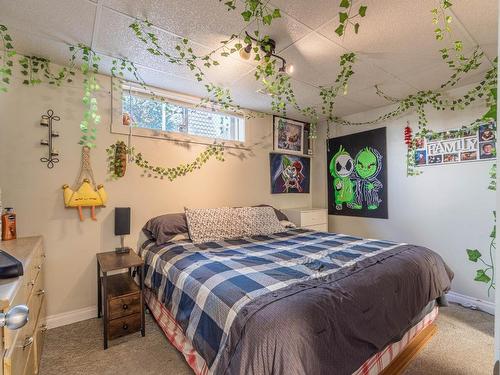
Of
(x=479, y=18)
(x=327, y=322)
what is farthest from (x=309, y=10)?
(x=327, y=322)

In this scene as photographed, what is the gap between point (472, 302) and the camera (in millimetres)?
2646

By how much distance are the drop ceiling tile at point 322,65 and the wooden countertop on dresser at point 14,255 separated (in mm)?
2225

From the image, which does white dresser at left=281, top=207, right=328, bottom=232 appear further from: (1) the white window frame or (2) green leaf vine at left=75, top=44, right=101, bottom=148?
(2) green leaf vine at left=75, top=44, right=101, bottom=148

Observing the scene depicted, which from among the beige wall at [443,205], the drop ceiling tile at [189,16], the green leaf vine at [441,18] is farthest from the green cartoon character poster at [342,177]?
the drop ceiling tile at [189,16]

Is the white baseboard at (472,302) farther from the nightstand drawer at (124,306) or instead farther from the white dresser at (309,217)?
the nightstand drawer at (124,306)

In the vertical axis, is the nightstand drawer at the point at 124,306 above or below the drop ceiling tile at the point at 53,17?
below

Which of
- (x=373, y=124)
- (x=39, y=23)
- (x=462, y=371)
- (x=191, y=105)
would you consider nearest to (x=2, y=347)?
(x=39, y=23)

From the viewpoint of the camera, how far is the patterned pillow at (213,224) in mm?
2562

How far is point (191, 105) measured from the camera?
3053 millimetres

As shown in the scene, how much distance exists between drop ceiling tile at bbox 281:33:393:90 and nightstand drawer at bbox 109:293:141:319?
2.39m

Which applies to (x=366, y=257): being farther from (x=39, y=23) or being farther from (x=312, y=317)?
(x=39, y=23)

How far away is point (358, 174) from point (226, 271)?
2.79m

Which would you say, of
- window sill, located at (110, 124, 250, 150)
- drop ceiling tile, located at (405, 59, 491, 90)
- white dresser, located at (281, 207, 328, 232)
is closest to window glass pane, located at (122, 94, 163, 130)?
window sill, located at (110, 124, 250, 150)

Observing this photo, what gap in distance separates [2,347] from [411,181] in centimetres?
373
